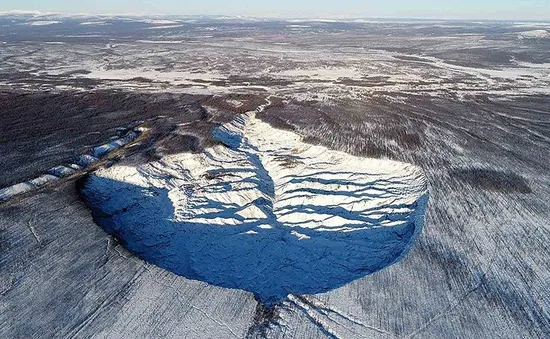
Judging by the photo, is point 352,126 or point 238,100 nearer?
point 352,126

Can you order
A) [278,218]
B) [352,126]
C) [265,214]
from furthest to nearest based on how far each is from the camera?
[352,126], [265,214], [278,218]


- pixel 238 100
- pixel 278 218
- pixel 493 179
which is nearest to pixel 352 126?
pixel 493 179

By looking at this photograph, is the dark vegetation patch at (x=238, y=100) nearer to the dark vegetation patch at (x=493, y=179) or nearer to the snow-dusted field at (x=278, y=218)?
the snow-dusted field at (x=278, y=218)

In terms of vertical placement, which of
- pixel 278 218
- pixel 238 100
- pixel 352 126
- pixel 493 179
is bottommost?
pixel 238 100

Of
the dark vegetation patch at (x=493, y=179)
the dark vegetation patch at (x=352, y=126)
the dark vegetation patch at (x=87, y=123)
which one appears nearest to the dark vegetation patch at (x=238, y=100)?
the dark vegetation patch at (x=87, y=123)

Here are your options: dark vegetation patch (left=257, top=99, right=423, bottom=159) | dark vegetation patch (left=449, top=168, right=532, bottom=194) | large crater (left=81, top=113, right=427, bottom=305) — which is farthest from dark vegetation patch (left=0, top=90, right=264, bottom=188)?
dark vegetation patch (left=449, top=168, right=532, bottom=194)

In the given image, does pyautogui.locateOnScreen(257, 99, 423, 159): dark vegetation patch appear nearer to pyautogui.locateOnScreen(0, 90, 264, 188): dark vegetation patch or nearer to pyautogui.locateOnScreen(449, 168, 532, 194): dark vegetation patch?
pyautogui.locateOnScreen(0, 90, 264, 188): dark vegetation patch

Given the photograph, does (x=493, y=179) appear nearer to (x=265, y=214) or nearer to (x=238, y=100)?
(x=265, y=214)
